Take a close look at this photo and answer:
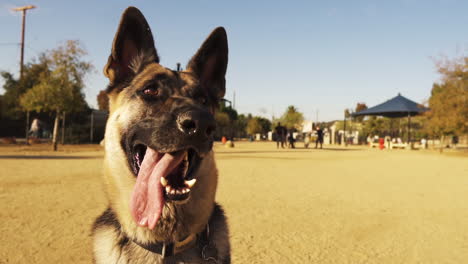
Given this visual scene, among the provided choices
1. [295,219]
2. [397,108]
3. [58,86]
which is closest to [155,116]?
[295,219]

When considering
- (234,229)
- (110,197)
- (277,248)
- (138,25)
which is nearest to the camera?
(110,197)

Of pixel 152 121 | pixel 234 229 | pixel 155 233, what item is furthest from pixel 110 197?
pixel 234 229

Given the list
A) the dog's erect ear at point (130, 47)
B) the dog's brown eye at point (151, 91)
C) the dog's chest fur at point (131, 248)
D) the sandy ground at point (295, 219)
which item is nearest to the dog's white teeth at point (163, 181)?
the dog's chest fur at point (131, 248)

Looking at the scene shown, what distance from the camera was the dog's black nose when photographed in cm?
213

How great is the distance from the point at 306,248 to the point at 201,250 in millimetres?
2221

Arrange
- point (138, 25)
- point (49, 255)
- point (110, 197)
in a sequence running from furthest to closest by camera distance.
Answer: point (49, 255) < point (138, 25) < point (110, 197)

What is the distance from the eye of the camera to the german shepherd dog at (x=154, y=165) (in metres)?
2.20

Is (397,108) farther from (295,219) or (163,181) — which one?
(163,181)

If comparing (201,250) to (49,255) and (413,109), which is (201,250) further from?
(413,109)

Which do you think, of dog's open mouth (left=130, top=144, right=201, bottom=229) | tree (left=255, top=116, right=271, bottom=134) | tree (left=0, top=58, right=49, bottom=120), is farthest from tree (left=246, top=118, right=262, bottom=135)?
dog's open mouth (left=130, top=144, right=201, bottom=229)

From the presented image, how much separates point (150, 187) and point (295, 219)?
3.76 metres

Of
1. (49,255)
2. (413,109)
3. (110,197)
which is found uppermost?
(413,109)

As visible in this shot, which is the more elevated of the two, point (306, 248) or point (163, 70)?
point (163, 70)

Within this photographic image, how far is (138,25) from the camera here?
2689 millimetres
